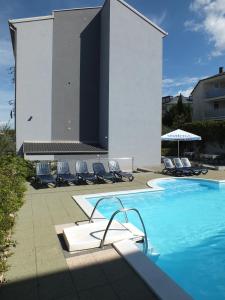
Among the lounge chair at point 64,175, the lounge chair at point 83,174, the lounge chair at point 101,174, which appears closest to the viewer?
the lounge chair at point 64,175

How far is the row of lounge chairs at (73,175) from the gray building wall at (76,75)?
647cm

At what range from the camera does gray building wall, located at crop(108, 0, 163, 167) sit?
2133 centimetres

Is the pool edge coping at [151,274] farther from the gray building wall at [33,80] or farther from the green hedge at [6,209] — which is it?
the gray building wall at [33,80]

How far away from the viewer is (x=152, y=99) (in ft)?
75.9

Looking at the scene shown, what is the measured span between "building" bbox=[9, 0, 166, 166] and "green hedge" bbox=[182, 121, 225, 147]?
405 inches

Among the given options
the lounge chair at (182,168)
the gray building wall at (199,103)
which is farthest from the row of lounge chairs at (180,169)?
the gray building wall at (199,103)

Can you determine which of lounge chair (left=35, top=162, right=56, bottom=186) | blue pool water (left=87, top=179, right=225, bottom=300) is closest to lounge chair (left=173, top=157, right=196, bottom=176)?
blue pool water (left=87, top=179, right=225, bottom=300)

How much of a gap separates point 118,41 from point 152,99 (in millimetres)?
5124

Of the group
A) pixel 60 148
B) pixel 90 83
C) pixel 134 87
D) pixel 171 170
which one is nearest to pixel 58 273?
pixel 171 170

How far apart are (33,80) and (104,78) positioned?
17.2 ft

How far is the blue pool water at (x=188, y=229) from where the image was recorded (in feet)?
21.6

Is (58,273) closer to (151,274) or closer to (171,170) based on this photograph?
(151,274)

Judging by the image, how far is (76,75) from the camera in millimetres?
22766

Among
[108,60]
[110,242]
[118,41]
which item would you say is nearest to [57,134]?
[108,60]
